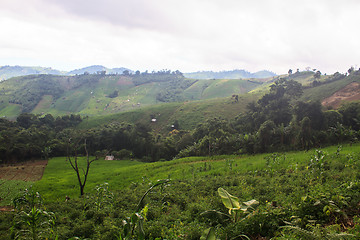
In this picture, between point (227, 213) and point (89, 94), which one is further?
point (89, 94)

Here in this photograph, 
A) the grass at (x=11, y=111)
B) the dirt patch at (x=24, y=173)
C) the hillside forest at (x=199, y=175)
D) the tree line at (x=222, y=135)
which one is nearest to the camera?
the hillside forest at (x=199, y=175)

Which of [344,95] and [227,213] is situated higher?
[344,95]

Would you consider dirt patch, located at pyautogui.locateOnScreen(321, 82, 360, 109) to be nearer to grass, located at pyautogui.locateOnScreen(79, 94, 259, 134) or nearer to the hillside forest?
the hillside forest

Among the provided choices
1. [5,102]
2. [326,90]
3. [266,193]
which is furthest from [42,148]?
[5,102]

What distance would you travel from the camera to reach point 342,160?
53.6 ft

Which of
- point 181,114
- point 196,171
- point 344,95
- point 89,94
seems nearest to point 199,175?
point 196,171

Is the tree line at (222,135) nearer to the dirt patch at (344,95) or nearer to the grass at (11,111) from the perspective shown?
the dirt patch at (344,95)

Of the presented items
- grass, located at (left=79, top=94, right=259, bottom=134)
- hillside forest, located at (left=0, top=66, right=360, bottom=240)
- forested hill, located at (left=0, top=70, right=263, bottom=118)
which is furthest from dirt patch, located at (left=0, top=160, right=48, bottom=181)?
forested hill, located at (left=0, top=70, right=263, bottom=118)

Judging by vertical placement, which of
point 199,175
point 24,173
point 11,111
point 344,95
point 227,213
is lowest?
point 24,173

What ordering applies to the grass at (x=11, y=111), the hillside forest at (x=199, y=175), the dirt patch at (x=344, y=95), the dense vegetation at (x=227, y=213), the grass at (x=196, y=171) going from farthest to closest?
the grass at (x=11, y=111) < the dirt patch at (x=344, y=95) < the grass at (x=196, y=171) < the hillside forest at (x=199, y=175) < the dense vegetation at (x=227, y=213)

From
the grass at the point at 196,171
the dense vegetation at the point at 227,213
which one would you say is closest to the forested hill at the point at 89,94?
the grass at the point at 196,171

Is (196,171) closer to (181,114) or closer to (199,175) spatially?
(199,175)

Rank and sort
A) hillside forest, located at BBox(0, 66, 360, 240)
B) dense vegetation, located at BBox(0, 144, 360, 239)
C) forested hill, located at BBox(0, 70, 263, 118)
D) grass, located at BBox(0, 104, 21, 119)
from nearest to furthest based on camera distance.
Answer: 1. dense vegetation, located at BBox(0, 144, 360, 239)
2. hillside forest, located at BBox(0, 66, 360, 240)
3. grass, located at BBox(0, 104, 21, 119)
4. forested hill, located at BBox(0, 70, 263, 118)

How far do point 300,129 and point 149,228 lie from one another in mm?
29774
